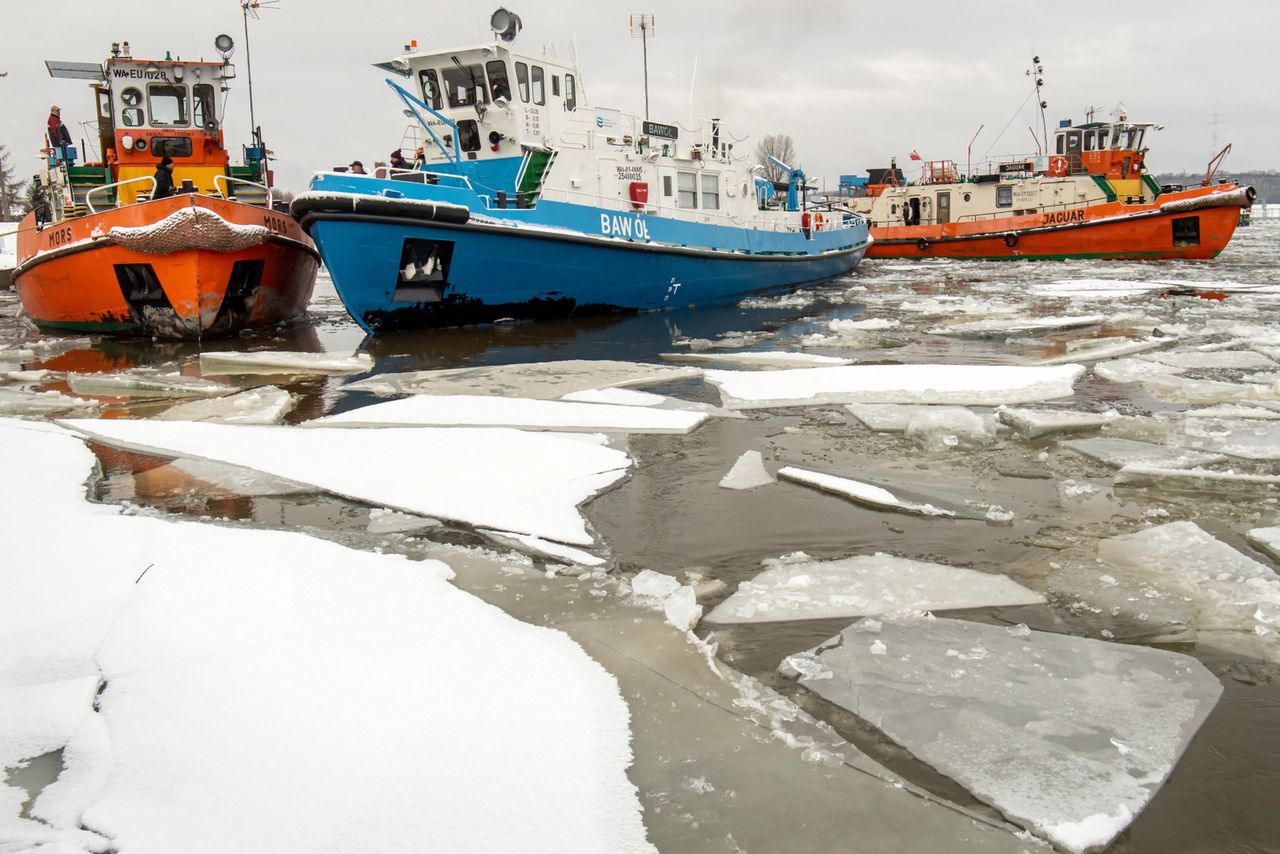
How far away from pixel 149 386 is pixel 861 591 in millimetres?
5964

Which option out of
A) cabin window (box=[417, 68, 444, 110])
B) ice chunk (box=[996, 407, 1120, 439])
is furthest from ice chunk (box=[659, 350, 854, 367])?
cabin window (box=[417, 68, 444, 110])

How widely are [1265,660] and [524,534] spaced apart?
86.2 inches

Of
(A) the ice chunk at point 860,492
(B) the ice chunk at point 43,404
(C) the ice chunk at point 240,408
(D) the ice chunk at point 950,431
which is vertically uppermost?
(B) the ice chunk at point 43,404

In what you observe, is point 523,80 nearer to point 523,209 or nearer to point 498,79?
point 498,79

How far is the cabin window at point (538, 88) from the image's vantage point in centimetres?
1131

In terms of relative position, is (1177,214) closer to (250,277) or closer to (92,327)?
(250,277)

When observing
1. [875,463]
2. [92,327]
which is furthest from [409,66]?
[875,463]

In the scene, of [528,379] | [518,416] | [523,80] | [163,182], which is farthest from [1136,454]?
[163,182]

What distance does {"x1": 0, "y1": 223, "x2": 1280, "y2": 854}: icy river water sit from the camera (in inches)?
77.9

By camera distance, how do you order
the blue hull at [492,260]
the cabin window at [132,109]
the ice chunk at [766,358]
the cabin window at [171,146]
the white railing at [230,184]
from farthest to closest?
the cabin window at [171,146], the cabin window at [132,109], the white railing at [230,184], the blue hull at [492,260], the ice chunk at [766,358]

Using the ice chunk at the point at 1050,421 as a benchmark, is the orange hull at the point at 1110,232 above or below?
above

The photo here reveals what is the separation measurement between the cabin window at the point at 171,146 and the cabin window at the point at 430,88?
348 centimetres

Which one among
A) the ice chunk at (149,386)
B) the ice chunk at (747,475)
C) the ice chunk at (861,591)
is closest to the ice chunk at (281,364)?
the ice chunk at (149,386)

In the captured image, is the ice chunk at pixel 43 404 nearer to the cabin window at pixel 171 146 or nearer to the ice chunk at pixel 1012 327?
the cabin window at pixel 171 146
